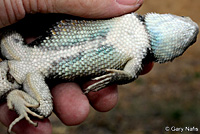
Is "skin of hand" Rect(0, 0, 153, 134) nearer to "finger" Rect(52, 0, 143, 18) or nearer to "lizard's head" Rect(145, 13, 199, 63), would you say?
"finger" Rect(52, 0, 143, 18)

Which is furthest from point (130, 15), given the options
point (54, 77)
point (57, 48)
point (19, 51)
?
point (19, 51)

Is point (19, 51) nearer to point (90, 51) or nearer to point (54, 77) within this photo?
point (54, 77)

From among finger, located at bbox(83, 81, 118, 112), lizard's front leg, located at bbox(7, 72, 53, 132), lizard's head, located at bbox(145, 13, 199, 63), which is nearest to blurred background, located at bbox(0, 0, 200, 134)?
finger, located at bbox(83, 81, 118, 112)

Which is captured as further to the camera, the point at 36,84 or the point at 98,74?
the point at 98,74

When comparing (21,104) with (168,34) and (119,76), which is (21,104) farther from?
(168,34)

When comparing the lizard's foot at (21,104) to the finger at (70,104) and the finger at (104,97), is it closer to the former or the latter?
the finger at (70,104)

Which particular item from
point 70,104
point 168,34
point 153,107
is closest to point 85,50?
point 70,104
